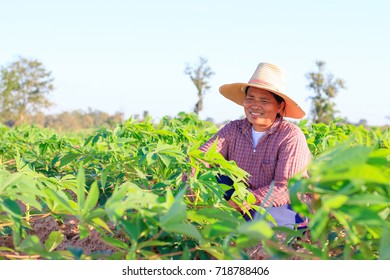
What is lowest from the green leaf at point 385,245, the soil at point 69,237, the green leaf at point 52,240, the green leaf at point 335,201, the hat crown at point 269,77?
the soil at point 69,237

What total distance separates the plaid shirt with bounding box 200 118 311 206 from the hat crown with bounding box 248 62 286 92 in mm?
184

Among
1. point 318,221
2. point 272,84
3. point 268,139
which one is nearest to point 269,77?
point 272,84

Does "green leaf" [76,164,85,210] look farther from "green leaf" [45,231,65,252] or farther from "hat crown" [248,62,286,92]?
"hat crown" [248,62,286,92]

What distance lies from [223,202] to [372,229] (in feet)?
2.71

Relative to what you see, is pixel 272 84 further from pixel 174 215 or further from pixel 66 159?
pixel 174 215

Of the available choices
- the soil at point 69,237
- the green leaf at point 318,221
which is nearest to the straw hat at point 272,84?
the soil at point 69,237

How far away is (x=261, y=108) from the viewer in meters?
2.56

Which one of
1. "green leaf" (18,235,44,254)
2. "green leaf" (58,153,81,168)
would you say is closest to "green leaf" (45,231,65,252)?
"green leaf" (18,235,44,254)

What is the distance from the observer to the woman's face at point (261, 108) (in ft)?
8.38

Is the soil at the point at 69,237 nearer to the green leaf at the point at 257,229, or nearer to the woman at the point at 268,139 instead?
the woman at the point at 268,139

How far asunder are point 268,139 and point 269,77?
303mm

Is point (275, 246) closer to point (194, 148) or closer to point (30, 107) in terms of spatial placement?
point (194, 148)

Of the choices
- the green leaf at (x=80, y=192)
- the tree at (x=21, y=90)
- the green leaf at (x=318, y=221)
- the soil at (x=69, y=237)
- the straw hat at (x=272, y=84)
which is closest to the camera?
the green leaf at (x=318, y=221)

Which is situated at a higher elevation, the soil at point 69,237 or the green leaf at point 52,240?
the green leaf at point 52,240
